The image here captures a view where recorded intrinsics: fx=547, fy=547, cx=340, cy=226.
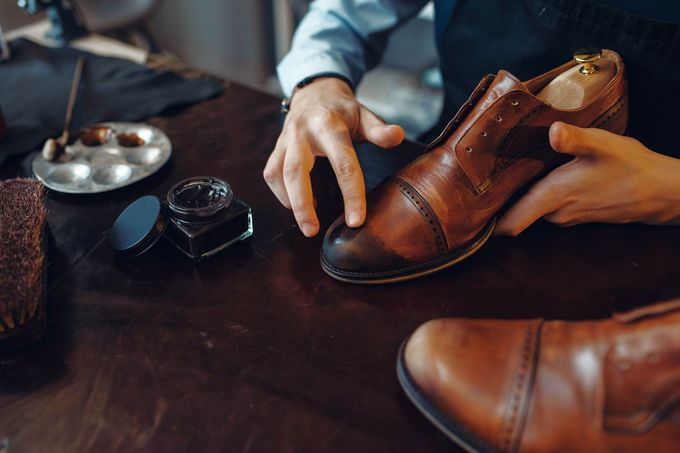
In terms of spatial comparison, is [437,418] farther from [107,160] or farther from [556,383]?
[107,160]

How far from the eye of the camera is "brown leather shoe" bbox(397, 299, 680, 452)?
0.41 m

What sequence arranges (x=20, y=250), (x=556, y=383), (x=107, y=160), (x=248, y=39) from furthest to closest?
1. (x=248, y=39)
2. (x=107, y=160)
3. (x=20, y=250)
4. (x=556, y=383)

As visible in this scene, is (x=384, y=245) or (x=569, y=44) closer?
(x=384, y=245)

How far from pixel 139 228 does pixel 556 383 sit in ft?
1.53

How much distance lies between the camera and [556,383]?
430 millimetres

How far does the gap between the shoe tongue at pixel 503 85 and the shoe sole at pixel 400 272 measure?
0.17 metres

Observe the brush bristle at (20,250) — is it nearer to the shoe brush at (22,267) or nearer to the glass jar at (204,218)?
the shoe brush at (22,267)

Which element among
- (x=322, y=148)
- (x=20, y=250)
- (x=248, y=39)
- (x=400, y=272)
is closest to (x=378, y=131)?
(x=322, y=148)

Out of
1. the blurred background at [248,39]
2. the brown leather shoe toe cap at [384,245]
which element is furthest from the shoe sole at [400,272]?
the blurred background at [248,39]

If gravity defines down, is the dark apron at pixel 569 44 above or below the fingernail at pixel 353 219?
above

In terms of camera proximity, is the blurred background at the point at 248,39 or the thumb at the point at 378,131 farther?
the blurred background at the point at 248,39

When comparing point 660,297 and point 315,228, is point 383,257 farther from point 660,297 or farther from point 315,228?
point 660,297

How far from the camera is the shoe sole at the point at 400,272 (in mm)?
605

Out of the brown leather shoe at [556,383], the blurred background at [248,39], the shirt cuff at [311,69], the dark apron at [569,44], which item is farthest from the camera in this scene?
the blurred background at [248,39]
